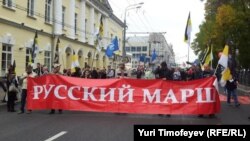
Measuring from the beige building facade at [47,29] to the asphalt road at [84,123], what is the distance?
1396cm

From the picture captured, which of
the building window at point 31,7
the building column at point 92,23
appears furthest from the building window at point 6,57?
the building column at point 92,23

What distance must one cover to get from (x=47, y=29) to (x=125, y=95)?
24.1 metres

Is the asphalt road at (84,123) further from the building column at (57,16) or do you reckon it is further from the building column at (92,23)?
the building column at (92,23)

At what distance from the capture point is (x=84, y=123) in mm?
13844

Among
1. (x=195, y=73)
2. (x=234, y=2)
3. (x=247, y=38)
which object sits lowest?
(x=195, y=73)

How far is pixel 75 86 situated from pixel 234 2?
29.1m

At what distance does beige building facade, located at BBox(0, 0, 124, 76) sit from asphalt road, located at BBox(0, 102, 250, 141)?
14.0m

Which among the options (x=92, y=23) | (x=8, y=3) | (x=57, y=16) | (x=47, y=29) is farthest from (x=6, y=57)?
(x=92, y=23)

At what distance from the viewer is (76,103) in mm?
16250

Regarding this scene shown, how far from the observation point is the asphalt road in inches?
453

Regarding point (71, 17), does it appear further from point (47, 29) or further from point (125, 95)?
point (125, 95)

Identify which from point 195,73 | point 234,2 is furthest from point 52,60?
point 195,73

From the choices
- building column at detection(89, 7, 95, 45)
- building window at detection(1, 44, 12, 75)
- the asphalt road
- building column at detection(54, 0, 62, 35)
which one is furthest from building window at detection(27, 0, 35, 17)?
building column at detection(89, 7, 95, 45)

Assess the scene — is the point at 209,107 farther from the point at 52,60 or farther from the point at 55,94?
the point at 52,60
